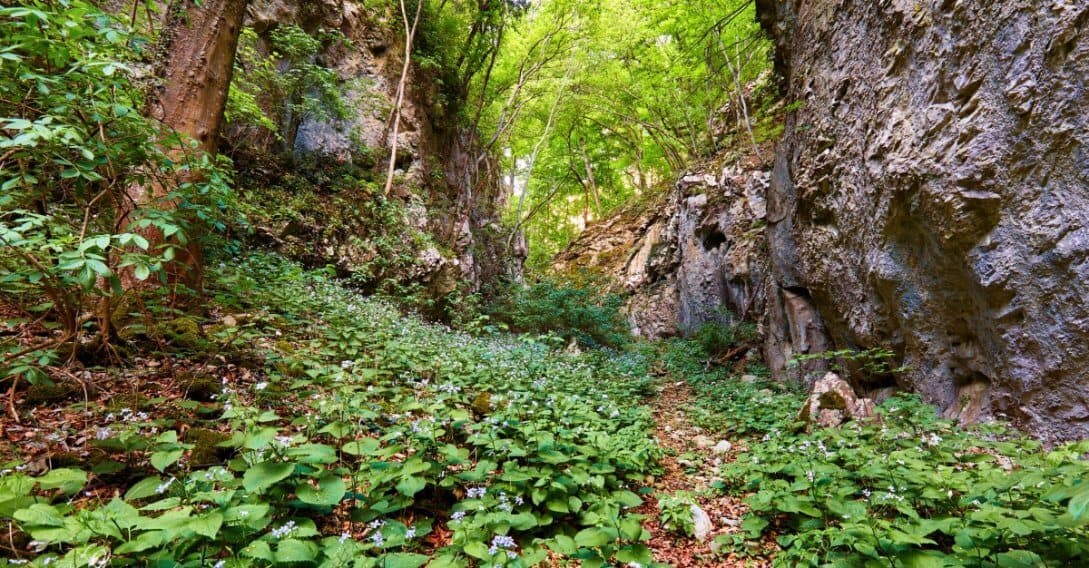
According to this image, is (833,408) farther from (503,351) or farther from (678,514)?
(503,351)

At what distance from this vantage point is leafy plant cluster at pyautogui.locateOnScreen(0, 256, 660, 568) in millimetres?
1758

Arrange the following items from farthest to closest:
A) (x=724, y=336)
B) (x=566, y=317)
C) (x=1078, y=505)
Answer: (x=566, y=317)
(x=724, y=336)
(x=1078, y=505)

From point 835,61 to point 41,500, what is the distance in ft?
30.3

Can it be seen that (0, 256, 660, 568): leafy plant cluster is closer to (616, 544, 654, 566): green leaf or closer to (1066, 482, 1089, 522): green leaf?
(616, 544, 654, 566): green leaf

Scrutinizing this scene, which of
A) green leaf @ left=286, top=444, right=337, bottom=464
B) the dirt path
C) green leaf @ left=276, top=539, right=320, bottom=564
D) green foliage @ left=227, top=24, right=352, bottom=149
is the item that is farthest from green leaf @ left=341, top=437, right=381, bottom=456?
green foliage @ left=227, top=24, right=352, bottom=149

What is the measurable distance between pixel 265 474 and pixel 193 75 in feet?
13.5

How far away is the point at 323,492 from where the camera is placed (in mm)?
2104

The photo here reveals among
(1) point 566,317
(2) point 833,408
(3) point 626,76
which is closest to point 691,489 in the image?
(2) point 833,408

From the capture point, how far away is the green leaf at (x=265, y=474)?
200 centimetres

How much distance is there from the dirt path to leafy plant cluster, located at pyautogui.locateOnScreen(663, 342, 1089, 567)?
0.60ft

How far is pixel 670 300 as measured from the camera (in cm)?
1508

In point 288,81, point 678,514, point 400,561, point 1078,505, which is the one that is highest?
point 288,81

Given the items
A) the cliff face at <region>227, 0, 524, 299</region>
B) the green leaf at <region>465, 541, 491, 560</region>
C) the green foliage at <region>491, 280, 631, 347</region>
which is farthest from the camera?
the green foliage at <region>491, 280, 631, 347</region>

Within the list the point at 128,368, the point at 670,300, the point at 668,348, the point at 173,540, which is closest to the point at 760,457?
the point at 173,540
